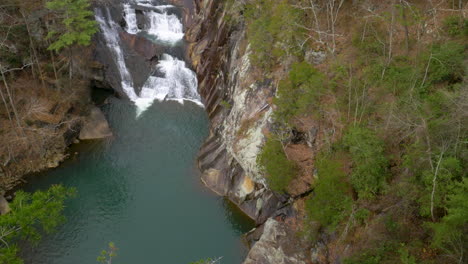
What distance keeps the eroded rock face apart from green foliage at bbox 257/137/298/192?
2334mm

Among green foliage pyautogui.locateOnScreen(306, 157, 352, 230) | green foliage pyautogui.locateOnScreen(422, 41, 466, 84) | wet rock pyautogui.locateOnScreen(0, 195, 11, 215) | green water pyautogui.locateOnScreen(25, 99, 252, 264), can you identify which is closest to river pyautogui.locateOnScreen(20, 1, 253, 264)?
green water pyautogui.locateOnScreen(25, 99, 252, 264)

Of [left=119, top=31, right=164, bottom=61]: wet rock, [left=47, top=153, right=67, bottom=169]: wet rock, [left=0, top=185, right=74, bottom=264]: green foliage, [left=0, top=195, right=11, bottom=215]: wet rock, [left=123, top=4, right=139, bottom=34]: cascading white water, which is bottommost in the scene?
[left=47, top=153, right=67, bottom=169]: wet rock

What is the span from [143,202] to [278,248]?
1104 centimetres

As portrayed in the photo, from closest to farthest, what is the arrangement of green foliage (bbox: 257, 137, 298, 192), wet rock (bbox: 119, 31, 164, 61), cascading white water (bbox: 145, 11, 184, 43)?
green foliage (bbox: 257, 137, 298, 192), wet rock (bbox: 119, 31, 164, 61), cascading white water (bbox: 145, 11, 184, 43)

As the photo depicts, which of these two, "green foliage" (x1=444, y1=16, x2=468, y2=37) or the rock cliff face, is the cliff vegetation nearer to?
"green foliage" (x1=444, y1=16, x2=468, y2=37)

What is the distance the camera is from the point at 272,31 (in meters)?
26.8

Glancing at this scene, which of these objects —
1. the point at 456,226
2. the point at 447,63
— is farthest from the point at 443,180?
the point at 447,63

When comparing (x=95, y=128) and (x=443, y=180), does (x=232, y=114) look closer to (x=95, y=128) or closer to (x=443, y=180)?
(x=95, y=128)

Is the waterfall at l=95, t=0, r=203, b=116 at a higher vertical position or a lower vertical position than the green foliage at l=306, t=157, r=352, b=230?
lower

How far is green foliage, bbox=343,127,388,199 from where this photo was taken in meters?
18.3

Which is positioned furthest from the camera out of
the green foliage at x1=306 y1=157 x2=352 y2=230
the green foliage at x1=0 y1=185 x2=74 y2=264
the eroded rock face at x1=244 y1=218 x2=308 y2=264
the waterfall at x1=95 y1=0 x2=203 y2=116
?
the waterfall at x1=95 y1=0 x2=203 y2=116

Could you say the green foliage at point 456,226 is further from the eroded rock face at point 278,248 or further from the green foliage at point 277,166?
the green foliage at point 277,166

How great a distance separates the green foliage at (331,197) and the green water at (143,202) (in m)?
6.77

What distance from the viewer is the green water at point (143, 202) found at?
2442cm
